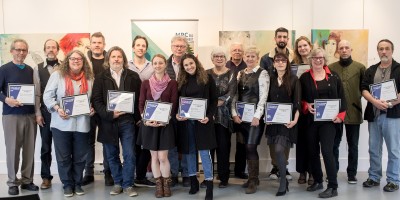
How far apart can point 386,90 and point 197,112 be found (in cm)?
225

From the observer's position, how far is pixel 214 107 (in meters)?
4.18

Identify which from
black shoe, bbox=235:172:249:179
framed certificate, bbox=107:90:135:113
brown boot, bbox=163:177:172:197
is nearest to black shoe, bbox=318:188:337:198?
black shoe, bbox=235:172:249:179

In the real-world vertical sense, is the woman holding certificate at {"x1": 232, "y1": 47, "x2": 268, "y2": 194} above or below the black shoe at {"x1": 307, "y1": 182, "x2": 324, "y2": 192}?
above

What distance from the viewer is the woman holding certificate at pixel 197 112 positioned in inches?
161

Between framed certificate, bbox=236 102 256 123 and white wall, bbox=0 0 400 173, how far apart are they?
4.26 feet

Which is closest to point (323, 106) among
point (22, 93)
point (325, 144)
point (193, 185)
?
point (325, 144)

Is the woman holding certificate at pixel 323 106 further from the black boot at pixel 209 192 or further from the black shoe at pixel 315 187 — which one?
the black boot at pixel 209 192

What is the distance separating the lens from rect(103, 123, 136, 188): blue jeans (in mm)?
4281

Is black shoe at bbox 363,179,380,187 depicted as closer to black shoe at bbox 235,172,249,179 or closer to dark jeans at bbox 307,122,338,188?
dark jeans at bbox 307,122,338,188

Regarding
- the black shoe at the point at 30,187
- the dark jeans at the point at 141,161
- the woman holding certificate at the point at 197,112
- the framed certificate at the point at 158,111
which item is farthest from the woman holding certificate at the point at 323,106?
the black shoe at the point at 30,187

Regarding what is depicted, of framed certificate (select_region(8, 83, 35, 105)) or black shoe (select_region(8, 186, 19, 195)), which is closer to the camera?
framed certificate (select_region(8, 83, 35, 105))

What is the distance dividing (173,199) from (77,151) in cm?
125

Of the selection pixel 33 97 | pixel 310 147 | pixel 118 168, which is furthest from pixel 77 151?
pixel 310 147

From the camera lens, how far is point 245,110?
4.35 metres
